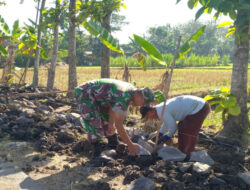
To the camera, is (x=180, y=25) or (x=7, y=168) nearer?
(x=7, y=168)

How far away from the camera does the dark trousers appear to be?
4.23 meters

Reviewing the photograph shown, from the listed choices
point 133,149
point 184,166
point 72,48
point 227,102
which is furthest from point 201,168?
point 72,48

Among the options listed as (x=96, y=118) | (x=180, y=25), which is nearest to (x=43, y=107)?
(x=96, y=118)

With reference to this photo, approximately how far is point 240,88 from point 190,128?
162 cm

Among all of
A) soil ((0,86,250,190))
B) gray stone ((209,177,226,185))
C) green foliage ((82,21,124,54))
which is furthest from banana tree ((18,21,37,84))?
gray stone ((209,177,226,185))

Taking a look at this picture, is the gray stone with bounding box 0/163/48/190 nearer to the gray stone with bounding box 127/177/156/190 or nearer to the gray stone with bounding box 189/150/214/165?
the gray stone with bounding box 127/177/156/190

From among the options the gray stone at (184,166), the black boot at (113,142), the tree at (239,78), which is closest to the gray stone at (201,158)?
the gray stone at (184,166)

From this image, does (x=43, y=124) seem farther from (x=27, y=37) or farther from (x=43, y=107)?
(x=27, y=37)

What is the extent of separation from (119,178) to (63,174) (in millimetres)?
694

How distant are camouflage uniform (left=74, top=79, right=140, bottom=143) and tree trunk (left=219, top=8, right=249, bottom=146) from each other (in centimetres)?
224

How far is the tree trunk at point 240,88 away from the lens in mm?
5211

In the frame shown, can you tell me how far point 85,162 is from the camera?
4.00m

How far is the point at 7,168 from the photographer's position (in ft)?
12.5

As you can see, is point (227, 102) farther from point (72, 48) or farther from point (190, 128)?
point (72, 48)
